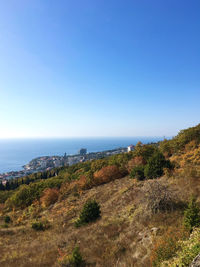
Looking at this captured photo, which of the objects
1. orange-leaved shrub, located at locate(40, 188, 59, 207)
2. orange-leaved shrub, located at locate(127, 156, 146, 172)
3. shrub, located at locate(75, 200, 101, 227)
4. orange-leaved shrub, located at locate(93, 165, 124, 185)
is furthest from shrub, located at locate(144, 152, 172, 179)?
orange-leaved shrub, located at locate(40, 188, 59, 207)

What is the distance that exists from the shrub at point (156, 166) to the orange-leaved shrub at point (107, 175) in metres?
9.64

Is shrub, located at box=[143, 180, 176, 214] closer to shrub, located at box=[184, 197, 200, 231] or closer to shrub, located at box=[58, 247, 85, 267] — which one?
shrub, located at box=[184, 197, 200, 231]

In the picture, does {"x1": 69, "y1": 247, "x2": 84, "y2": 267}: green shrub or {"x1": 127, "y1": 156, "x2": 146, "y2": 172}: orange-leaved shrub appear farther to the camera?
{"x1": 127, "y1": 156, "x2": 146, "y2": 172}: orange-leaved shrub

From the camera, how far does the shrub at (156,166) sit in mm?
17031

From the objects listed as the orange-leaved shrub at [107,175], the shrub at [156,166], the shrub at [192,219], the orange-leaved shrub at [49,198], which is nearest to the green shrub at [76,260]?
the shrub at [192,219]

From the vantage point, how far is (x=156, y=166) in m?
17.3

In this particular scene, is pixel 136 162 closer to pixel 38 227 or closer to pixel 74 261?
pixel 38 227

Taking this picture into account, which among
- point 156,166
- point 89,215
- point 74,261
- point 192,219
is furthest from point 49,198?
point 192,219

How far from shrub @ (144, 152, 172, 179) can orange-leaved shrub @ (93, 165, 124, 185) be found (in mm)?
9641

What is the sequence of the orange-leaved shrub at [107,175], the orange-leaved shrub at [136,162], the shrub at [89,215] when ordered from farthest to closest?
the orange-leaved shrub at [107,175]
the orange-leaved shrub at [136,162]
the shrub at [89,215]

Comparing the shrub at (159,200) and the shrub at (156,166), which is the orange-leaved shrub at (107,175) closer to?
the shrub at (156,166)

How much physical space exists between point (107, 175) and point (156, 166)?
11.9 m

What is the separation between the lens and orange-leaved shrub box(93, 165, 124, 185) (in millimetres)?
26766

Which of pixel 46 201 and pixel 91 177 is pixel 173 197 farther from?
pixel 46 201
